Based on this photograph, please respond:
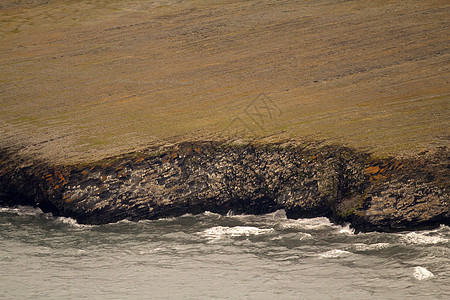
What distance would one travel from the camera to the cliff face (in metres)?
15.3

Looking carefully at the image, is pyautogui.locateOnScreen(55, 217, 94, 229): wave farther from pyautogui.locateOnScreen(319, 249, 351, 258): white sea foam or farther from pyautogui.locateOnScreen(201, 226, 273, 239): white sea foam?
pyautogui.locateOnScreen(319, 249, 351, 258): white sea foam

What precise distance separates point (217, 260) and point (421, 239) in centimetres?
524

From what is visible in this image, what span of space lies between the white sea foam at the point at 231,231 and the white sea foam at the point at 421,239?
3634mm

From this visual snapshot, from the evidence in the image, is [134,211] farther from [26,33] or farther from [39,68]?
[26,33]

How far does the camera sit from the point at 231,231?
15430 mm

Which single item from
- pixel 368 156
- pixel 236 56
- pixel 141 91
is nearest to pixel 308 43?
pixel 236 56

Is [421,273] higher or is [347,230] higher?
[347,230]

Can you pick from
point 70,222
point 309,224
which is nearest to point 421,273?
point 309,224

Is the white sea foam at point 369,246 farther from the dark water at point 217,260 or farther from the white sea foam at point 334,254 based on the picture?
the white sea foam at point 334,254

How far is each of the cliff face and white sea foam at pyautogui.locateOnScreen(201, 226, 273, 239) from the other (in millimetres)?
998

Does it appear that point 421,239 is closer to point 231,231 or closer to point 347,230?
point 347,230

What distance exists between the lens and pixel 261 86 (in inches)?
895

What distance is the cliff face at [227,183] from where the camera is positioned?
15.3 metres

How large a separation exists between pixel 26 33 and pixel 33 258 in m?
19.3
